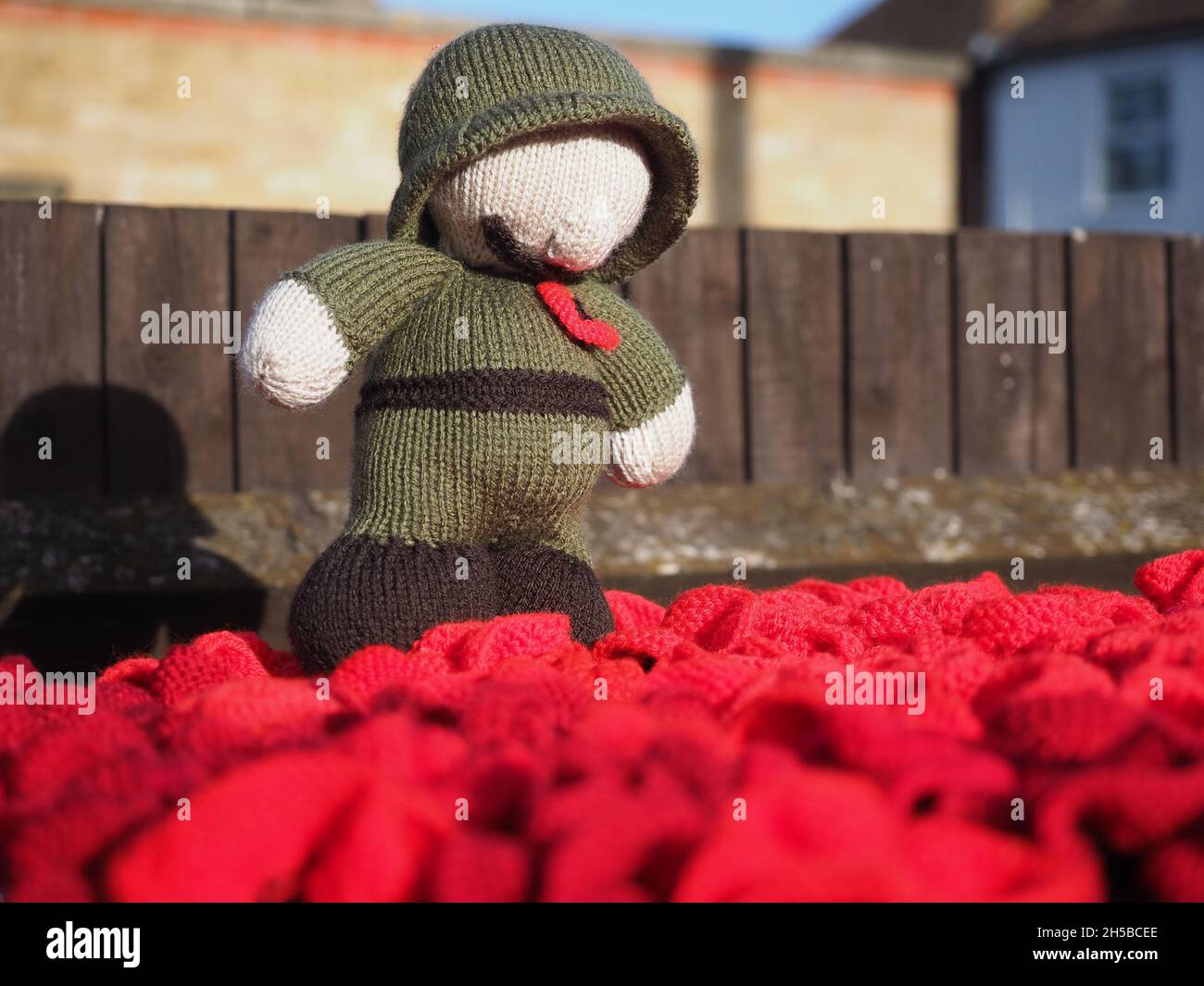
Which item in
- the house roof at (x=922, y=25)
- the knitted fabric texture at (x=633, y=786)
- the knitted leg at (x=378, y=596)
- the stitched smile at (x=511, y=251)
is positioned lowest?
the knitted fabric texture at (x=633, y=786)

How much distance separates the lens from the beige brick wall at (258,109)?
7.29m

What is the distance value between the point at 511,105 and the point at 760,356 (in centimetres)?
154

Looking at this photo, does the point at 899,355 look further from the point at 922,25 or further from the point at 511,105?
the point at 922,25

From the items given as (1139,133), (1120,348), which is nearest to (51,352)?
(1120,348)

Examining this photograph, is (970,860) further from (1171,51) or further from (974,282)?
(1171,51)

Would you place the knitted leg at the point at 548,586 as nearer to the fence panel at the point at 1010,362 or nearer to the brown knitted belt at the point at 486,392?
the brown knitted belt at the point at 486,392

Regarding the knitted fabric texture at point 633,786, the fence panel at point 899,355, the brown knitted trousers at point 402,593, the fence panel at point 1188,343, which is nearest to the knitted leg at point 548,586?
the brown knitted trousers at point 402,593

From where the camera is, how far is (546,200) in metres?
1.57

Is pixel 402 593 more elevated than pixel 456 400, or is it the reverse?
pixel 456 400

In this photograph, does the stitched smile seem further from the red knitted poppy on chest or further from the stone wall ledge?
the stone wall ledge

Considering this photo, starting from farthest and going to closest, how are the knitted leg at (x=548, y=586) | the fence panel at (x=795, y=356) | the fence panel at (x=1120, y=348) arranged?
the fence panel at (x=1120, y=348), the fence panel at (x=795, y=356), the knitted leg at (x=548, y=586)

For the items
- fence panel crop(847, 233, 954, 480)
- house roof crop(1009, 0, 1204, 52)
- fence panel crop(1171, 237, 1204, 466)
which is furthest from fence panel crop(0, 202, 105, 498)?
house roof crop(1009, 0, 1204, 52)

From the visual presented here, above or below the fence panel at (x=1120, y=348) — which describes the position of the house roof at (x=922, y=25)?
above

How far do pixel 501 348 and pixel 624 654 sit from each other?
400 millimetres
